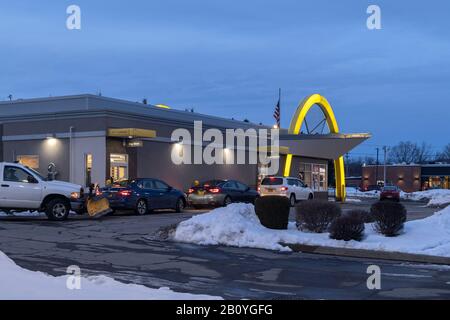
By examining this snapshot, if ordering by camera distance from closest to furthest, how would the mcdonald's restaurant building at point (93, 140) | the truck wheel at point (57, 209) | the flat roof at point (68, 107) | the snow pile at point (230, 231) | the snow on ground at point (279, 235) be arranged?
the snow on ground at point (279, 235), the snow pile at point (230, 231), the truck wheel at point (57, 209), the mcdonald's restaurant building at point (93, 140), the flat roof at point (68, 107)

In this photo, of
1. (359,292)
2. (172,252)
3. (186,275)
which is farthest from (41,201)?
(359,292)

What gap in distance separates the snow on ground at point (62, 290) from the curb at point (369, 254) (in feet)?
20.7

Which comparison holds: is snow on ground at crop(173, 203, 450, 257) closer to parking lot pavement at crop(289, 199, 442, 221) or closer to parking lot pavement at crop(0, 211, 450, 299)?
parking lot pavement at crop(0, 211, 450, 299)

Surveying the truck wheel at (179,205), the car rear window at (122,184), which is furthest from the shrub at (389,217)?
the truck wheel at (179,205)

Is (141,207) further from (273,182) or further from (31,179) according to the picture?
(273,182)

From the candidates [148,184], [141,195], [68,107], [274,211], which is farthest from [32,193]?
[68,107]

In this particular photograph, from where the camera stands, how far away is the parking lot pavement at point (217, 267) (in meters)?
9.13

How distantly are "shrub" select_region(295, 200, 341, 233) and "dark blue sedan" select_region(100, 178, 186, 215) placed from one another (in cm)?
920

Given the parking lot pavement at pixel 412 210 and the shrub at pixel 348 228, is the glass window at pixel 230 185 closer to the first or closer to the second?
the parking lot pavement at pixel 412 210

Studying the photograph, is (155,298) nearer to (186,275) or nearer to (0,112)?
(186,275)

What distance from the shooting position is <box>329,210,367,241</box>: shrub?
14.1 metres

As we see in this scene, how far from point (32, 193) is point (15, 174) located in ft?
2.86

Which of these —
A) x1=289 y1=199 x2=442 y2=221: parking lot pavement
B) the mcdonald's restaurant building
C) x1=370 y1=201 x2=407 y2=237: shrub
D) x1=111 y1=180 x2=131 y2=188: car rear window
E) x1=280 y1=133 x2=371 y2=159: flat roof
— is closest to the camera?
x1=370 y1=201 x2=407 y2=237: shrub

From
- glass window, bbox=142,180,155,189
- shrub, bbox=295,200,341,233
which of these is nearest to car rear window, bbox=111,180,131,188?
glass window, bbox=142,180,155,189
